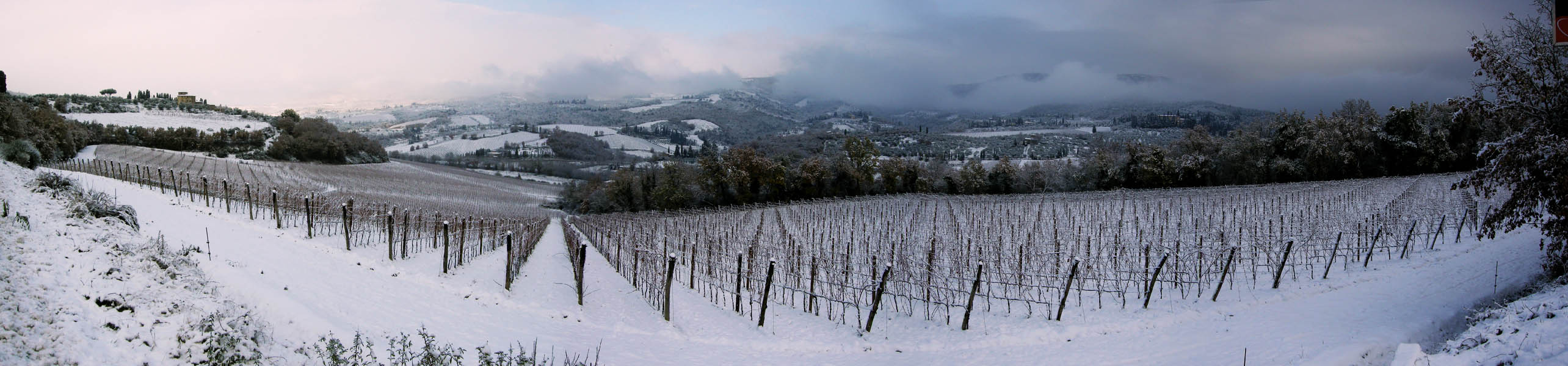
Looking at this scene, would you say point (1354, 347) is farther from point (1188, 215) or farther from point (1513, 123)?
→ point (1188, 215)

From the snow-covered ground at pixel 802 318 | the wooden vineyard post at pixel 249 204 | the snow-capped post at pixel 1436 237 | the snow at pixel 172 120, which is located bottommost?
the snow-covered ground at pixel 802 318

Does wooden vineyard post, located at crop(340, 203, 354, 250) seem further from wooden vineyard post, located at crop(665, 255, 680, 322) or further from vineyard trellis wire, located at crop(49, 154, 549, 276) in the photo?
wooden vineyard post, located at crop(665, 255, 680, 322)

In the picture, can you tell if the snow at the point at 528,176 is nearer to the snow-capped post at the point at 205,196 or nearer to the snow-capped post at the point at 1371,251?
the snow-capped post at the point at 205,196

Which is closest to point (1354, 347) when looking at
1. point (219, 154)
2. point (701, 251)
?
point (701, 251)

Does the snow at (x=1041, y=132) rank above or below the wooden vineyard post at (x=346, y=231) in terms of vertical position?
above

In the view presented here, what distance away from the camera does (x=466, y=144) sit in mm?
148250

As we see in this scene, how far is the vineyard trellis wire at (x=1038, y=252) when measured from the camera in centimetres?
1375

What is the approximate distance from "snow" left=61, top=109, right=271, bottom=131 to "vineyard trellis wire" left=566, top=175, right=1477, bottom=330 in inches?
2441

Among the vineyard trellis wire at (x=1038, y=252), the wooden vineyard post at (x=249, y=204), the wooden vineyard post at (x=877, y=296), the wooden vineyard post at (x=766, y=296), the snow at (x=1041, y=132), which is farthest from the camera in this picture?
the snow at (x=1041, y=132)

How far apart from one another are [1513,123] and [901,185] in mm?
35892

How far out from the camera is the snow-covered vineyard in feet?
34.9

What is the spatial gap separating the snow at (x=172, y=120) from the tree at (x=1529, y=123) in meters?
87.2

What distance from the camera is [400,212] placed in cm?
1989

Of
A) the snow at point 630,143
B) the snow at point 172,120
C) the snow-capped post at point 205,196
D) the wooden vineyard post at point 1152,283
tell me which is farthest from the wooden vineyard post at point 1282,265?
the snow at point 630,143
